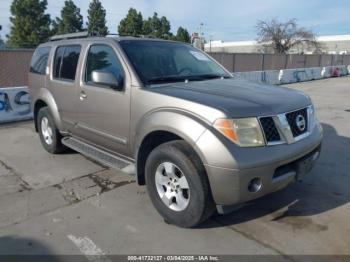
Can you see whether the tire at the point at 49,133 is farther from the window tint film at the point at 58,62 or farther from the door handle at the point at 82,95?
the door handle at the point at 82,95

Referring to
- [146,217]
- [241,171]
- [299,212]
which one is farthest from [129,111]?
[299,212]

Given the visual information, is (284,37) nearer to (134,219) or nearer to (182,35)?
(182,35)

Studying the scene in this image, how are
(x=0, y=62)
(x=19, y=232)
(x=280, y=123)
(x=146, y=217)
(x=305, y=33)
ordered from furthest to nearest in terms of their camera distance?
1. (x=305, y=33)
2. (x=0, y=62)
3. (x=146, y=217)
4. (x=19, y=232)
5. (x=280, y=123)

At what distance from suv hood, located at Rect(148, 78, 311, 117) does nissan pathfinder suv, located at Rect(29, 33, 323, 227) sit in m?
0.01

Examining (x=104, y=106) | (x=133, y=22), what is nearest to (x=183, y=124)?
(x=104, y=106)

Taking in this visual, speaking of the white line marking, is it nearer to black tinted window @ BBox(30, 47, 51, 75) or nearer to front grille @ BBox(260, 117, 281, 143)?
Result: front grille @ BBox(260, 117, 281, 143)

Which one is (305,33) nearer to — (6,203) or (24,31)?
(24,31)

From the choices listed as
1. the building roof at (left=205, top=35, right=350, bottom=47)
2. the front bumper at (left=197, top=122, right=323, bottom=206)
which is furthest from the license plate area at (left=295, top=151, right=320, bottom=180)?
the building roof at (left=205, top=35, right=350, bottom=47)

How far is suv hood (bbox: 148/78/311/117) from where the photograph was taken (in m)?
3.17

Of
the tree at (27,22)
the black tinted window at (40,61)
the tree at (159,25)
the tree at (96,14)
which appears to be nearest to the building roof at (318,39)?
the tree at (159,25)

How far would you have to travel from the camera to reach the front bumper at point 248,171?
117 inches

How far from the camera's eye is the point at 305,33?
58.5 metres

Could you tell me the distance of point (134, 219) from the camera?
371 centimetres

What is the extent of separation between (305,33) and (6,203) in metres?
61.8
